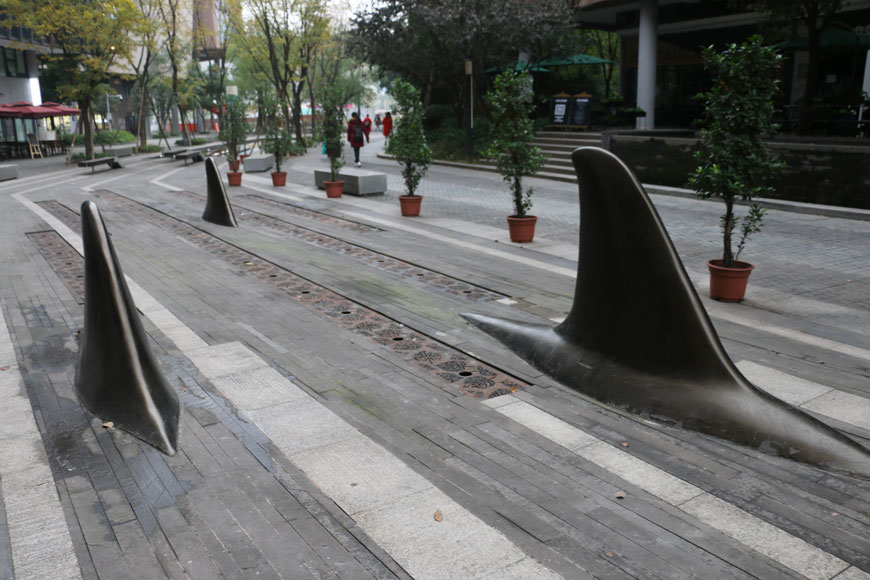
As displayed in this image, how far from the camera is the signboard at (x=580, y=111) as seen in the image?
25234 millimetres

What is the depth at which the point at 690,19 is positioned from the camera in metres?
25.8

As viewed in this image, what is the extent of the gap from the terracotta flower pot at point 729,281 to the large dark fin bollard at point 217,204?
9.05 meters

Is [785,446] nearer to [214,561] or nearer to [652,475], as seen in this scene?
[652,475]

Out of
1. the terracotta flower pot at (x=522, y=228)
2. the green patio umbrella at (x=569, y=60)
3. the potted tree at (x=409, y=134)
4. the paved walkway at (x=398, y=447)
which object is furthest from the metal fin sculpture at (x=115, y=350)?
the green patio umbrella at (x=569, y=60)

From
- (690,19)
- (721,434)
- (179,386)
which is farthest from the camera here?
(690,19)

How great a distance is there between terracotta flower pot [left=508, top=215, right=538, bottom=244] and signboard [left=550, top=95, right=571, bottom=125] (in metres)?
14.9

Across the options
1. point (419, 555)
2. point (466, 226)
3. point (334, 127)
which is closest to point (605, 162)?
point (419, 555)

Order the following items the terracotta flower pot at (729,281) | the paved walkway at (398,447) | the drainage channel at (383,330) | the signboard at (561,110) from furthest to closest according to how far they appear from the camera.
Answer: the signboard at (561,110), the terracotta flower pot at (729,281), the drainage channel at (383,330), the paved walkway at (398,447)

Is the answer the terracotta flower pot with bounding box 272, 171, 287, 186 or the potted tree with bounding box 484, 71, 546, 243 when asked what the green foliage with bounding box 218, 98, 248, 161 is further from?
the potted tree with bounding box 484, 71, 546, 243

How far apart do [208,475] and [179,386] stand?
1.67 m

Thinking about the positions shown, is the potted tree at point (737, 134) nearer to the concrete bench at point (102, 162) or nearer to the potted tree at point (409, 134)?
the potted tree at point (409, 134)

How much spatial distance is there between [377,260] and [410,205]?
167 inches

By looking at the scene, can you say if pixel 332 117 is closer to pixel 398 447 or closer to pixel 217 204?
pixel 217 204

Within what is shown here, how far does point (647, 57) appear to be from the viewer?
2416cm
